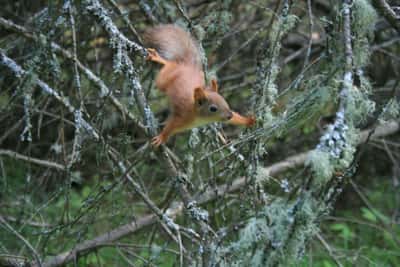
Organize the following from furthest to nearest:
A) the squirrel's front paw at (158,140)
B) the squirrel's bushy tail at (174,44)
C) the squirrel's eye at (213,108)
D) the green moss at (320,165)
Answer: the squirrel's bushy tail at (174,44), the squirrel's front paw at (158,140), the squirrel's eye at (213,108), the green moss at (320,165)

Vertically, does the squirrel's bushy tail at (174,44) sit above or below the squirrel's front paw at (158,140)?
above

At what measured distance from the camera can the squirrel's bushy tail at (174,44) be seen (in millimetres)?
2738

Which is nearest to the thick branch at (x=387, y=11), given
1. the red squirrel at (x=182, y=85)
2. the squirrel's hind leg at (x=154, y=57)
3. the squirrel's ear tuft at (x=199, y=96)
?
the red squirrel at (x=182, y=85)

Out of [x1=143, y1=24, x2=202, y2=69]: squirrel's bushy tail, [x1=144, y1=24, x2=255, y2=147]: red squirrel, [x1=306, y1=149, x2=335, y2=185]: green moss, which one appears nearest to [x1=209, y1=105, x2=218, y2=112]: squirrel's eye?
[x1=144, y1=24, x2=255, y2=147]: red squirrel

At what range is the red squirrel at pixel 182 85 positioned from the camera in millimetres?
2432

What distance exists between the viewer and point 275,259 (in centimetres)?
133

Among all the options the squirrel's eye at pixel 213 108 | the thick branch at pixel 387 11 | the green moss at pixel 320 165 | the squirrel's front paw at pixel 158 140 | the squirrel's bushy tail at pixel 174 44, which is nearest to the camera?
the green moss at pixel 320 165

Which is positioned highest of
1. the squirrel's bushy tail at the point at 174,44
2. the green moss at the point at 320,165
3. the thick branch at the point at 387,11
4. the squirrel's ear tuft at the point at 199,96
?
the squirrel's bushy tail at the point at 174,44

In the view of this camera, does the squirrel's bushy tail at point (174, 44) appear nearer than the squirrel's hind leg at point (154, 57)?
No

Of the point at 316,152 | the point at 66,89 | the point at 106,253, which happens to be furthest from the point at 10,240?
the point at 316,152

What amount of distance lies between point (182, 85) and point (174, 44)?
0.64 ft

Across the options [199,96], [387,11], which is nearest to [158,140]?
[199,96]

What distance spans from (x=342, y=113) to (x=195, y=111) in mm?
1235

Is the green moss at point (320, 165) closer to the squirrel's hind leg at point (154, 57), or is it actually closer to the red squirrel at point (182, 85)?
the red squirrel at point (182, 85)
